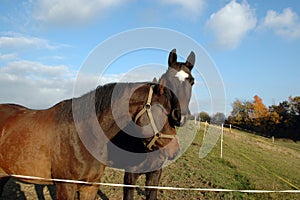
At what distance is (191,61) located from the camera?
366 centimetres

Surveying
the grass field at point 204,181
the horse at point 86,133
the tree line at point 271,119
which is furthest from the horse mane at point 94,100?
the tree line at point 271,119

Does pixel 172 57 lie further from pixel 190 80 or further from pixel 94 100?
pixel 94 100

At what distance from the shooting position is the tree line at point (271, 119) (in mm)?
50688

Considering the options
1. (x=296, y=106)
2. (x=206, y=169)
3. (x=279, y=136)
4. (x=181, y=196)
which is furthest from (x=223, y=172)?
(x=296, y=106)

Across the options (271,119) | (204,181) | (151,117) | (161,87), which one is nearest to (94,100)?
(151,117)

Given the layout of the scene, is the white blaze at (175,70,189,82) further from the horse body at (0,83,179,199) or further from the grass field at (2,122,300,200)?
the grass field at (2,122,300,200)

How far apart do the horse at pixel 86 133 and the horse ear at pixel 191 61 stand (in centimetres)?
34

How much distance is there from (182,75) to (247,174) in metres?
7.37

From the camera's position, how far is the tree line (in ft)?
166

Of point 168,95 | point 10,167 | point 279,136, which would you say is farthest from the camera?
point 279,136

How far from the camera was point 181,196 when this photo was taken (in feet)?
22.4

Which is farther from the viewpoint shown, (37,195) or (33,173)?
(37,195)

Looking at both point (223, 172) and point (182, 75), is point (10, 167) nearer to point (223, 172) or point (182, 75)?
point (182, 75)

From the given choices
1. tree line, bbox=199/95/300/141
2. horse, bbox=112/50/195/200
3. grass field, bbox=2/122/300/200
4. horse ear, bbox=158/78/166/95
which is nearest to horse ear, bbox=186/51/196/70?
horse, bbox=112/50/195/200
